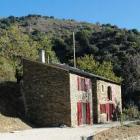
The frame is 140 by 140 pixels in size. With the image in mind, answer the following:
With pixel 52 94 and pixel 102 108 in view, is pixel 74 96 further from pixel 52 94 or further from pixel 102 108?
pixel 102 108

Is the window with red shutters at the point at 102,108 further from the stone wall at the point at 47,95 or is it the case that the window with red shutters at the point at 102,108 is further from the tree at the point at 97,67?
the tree at the point at 97,67

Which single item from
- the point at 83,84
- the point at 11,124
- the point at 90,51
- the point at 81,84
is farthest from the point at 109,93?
the point at 90,51

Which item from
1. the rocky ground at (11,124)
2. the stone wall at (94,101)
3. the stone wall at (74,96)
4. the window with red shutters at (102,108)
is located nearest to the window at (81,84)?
the stone wall at (74,96)

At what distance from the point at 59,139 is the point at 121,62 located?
5901cm

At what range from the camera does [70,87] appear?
45406 mm

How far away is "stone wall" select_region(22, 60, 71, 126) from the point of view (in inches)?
1779

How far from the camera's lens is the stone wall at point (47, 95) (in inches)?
1779

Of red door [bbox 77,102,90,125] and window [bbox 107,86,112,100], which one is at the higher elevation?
window [bbox 107,86,112,100]

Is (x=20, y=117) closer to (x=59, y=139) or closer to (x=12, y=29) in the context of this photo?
(x=59, y=139)

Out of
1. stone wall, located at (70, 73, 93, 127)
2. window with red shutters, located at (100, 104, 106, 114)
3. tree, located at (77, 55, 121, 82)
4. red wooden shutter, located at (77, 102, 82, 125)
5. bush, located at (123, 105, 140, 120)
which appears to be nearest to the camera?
stone wall, located at (70, 73, 93, 127)

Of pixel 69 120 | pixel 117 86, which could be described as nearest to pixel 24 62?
pixel 69 120

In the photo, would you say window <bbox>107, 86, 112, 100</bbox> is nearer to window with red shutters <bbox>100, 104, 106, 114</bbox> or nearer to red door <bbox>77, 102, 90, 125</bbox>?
window with red shutters <bbox>100, 104, 106, 114</bbox>

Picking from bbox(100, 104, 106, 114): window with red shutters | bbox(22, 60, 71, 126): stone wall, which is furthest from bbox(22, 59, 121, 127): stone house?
bbox(100, 104, 106, 114): window with red shutters

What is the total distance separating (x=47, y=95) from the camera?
45.9m
